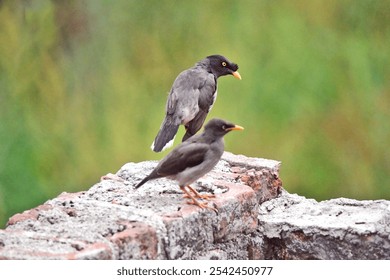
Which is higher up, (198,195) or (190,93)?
(190,93)

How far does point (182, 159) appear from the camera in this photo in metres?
3.83

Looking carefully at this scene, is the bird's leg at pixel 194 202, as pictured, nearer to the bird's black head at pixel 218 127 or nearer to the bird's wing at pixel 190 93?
the bird's black head at pixel 218 127

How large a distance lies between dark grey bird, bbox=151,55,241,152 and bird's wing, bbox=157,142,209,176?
51 centimetres

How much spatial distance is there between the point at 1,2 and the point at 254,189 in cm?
177

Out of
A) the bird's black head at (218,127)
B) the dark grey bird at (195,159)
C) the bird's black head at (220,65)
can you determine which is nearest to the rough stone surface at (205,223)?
the dark grey bird at (195,159)

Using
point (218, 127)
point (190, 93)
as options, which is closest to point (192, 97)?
point (190, 93)

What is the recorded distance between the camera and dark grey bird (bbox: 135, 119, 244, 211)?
382 centimetres

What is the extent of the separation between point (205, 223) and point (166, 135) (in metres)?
0.73

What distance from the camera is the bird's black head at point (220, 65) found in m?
4.91

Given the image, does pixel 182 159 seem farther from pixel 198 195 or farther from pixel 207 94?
pixel 207 94

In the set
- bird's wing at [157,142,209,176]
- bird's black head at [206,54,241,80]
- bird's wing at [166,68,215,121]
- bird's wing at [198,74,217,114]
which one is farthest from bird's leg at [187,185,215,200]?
bird's black head at [206,54,241,80]

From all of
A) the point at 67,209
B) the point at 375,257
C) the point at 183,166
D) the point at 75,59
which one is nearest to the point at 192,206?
the point at 183,166

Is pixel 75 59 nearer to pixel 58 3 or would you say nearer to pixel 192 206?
pixel 58 3
